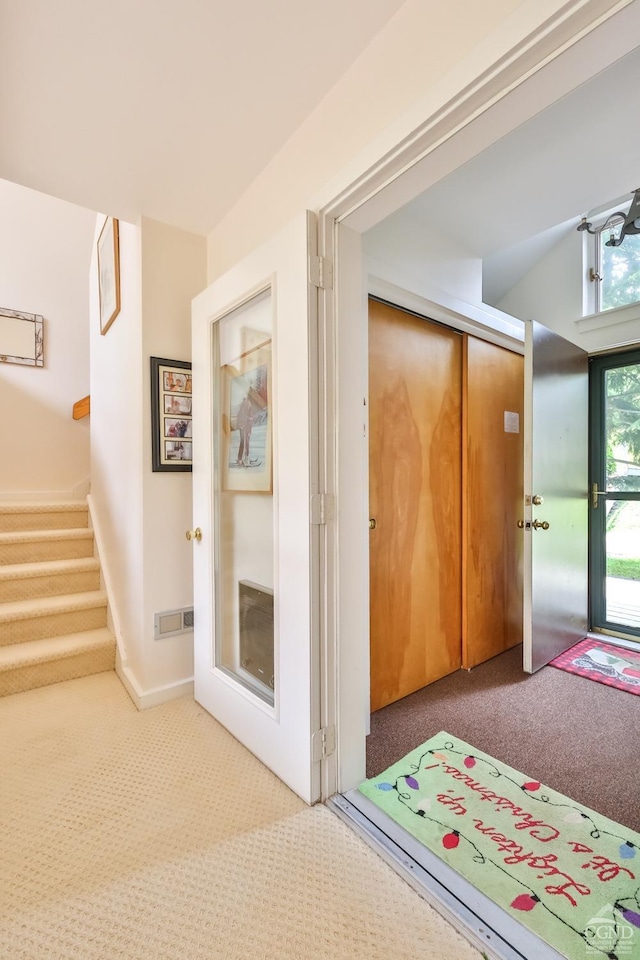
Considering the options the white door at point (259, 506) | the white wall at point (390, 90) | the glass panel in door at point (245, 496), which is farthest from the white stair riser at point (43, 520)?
the white wall at point (390, 90)

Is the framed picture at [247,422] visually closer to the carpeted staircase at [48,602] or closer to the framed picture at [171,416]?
the framed picture at [171,416]

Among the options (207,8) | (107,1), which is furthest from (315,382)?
(107,1)

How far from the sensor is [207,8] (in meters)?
1.15

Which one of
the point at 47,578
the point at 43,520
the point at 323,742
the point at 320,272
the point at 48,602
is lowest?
the point at 323,742

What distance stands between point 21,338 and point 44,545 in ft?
6.11

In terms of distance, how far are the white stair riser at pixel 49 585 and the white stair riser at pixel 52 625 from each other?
23 cm

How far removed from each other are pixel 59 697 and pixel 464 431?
2516 millimetres

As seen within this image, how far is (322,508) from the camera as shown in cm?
141

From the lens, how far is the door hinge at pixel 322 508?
1.39m

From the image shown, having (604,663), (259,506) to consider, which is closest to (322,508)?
Answer: (259,506)

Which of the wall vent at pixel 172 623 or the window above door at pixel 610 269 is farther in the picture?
the window above door at pixel 610 269

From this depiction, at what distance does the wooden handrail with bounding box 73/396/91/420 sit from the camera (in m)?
3.48

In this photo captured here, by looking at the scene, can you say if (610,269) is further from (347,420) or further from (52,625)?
(52,625)

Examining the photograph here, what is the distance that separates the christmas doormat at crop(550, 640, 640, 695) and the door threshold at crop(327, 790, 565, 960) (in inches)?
64.4
